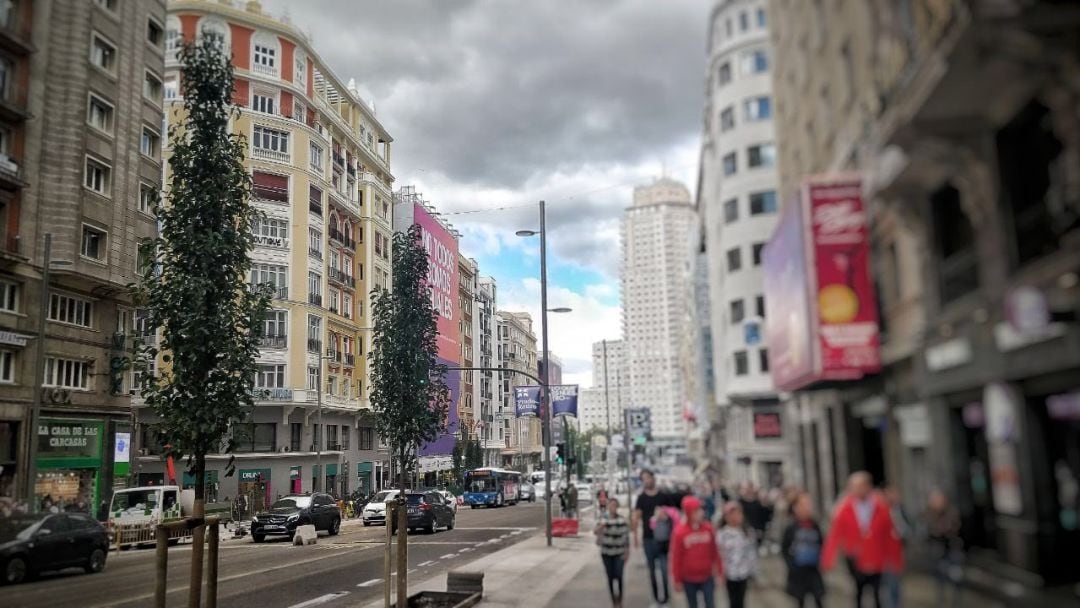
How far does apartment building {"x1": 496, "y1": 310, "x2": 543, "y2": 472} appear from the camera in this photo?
78.3 metres

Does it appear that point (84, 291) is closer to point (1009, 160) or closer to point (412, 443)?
point (412, 443)

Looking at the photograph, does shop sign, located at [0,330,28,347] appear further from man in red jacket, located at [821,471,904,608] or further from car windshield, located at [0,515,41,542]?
man in red jacket, located at [821,471,904,608]

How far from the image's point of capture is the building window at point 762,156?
4.27m

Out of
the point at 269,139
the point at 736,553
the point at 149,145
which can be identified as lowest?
the point at 736,553

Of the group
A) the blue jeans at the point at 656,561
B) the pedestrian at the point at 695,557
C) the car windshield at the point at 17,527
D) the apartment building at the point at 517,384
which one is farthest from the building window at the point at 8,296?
the apartment building at the point at 517,384

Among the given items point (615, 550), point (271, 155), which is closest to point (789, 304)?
point (615, 550)

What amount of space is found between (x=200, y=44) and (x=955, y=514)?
44.9ft

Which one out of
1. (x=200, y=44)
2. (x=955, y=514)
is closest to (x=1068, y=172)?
(x=955, y=514)

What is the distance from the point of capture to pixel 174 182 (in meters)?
13.9

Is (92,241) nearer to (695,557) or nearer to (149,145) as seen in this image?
(149,145)

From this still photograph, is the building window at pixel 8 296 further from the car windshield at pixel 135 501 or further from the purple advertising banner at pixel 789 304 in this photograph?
the purple advertising banner at pixel 789 304

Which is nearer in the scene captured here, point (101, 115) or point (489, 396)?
point (101, 115)

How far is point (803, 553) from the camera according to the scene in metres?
3.94

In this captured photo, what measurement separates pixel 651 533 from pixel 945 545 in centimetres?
585
